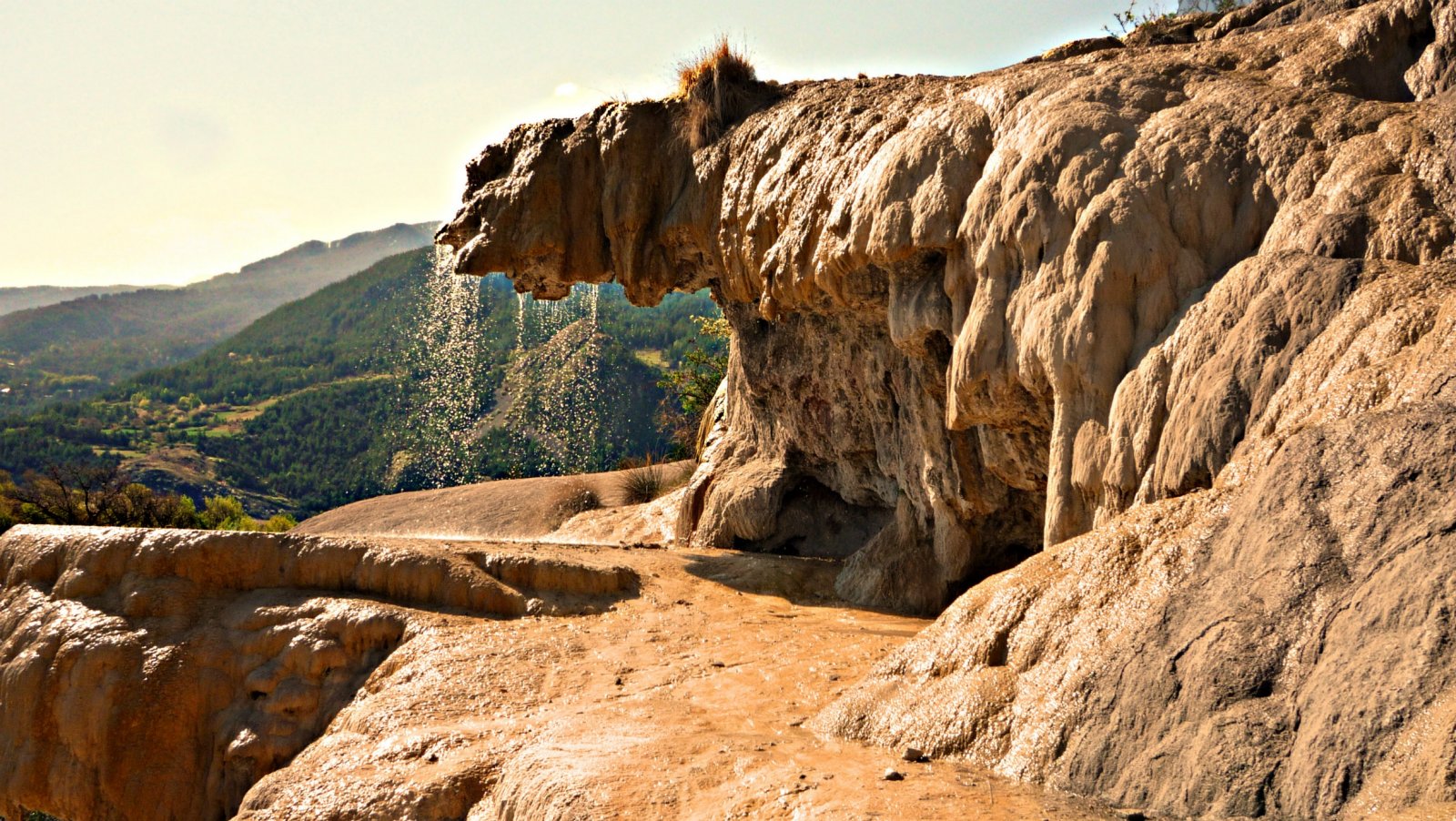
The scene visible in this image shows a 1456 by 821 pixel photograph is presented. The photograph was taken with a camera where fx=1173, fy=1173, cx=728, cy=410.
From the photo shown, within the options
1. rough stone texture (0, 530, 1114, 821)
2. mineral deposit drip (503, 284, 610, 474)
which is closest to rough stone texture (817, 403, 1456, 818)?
rough stone texture (0, 530, 1114, 821)

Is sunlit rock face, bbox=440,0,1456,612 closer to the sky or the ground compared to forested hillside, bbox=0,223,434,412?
closer to the ground

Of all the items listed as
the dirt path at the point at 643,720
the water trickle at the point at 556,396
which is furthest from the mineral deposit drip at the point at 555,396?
the dirt path at the point at 643,720

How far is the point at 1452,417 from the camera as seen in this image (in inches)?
142

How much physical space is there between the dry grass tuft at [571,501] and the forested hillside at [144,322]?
94.8 meters

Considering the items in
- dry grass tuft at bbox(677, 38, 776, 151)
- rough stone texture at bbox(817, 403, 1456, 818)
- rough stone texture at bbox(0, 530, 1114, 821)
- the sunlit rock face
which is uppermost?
dry grass tuft at bbox(677, 38, 776, 151)

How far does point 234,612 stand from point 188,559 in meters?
0.61

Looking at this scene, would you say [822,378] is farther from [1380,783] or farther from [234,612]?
[1380,783]

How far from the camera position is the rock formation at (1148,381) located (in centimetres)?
354

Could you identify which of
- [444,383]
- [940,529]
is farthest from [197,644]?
[444,383]

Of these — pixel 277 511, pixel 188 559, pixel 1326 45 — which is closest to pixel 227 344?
pixel 277 511

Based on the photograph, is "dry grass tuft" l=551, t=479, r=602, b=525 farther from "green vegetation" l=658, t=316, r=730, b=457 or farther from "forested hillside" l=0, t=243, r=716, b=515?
"forested hillside" l=0, t=243, r=716, b=515

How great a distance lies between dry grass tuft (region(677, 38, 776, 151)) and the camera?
1054 cm

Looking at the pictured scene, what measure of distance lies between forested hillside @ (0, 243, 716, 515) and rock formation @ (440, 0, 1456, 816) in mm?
36684

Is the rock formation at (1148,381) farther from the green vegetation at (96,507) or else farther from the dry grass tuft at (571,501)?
the green vegetation at (96,507)
